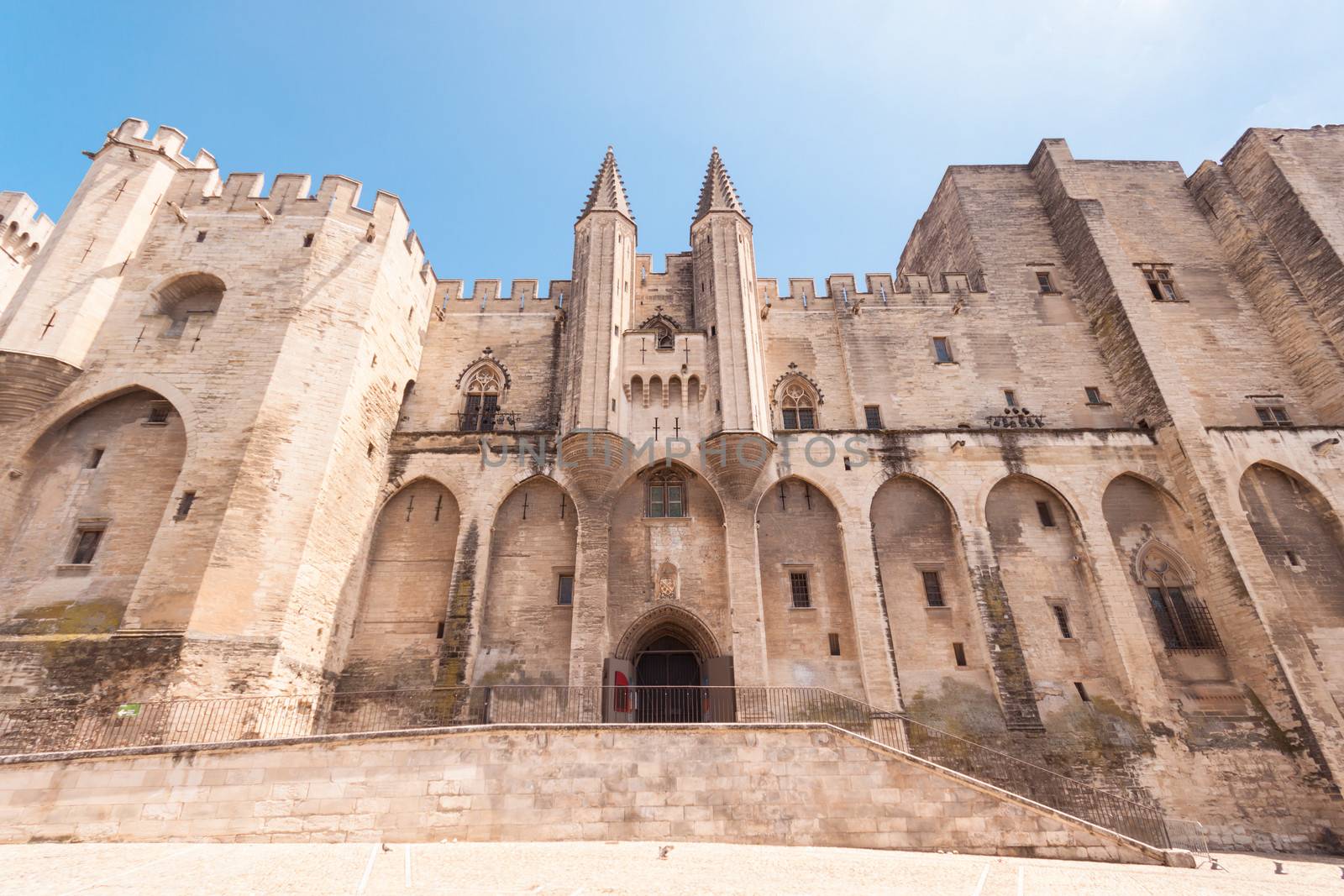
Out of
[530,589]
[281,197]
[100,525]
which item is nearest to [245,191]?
[281,197]

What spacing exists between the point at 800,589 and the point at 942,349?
32.9 ft

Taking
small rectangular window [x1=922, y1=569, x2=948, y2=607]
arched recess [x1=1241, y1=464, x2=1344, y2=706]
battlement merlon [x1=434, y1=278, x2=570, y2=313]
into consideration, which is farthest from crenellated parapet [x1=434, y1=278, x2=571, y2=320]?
arched recess [x1=1241, y1=464, x2=1344, y2=706]

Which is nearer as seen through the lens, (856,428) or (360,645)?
(360,645)

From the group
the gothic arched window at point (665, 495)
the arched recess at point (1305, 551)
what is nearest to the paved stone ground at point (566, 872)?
the arched recess at point (1305, 551)

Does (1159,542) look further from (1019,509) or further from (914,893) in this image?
(914,893)

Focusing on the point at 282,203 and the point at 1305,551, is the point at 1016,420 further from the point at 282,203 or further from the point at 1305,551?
the point at 282,203

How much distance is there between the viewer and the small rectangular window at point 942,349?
20.5 metres

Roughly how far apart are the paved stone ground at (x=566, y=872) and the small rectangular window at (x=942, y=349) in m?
14.5

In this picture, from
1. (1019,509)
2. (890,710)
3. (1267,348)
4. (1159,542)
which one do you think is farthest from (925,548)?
(1267,348)

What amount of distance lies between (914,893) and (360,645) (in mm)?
13030

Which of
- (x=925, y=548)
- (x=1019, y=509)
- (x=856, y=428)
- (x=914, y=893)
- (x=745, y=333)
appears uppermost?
(x=745, y=333)

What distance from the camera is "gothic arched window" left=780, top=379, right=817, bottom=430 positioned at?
A: 19.6 metres

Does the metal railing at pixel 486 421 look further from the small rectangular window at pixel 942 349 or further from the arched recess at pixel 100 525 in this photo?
the small rectangular window at pixel 942 349

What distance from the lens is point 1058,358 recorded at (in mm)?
20391
